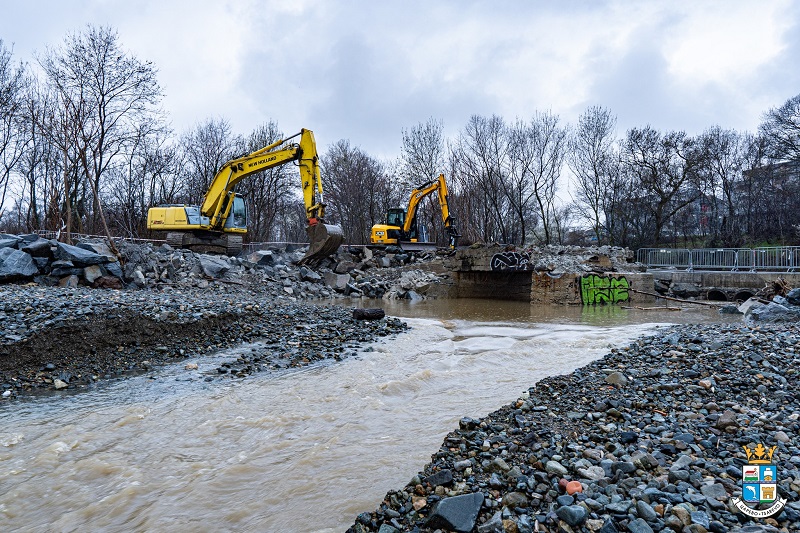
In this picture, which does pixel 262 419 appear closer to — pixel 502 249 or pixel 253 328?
pixel 253 328

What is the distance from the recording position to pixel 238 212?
837 inches

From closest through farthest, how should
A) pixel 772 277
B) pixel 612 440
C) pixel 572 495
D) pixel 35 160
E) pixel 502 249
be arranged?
pixel 572 495, pixel 612 440, pixel 772 277, pixel 502 249, pixel 35 160

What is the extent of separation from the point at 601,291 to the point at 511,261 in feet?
13.0

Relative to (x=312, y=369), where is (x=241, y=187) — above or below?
above

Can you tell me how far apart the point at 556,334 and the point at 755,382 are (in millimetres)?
5305

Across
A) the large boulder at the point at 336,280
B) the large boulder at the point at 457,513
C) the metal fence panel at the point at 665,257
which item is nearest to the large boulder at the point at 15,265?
the large boulder at the point at 336,280

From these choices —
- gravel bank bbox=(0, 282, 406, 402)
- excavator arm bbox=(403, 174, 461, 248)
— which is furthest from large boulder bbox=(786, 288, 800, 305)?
excavator arm bbox=(403, 174, 461, 248)

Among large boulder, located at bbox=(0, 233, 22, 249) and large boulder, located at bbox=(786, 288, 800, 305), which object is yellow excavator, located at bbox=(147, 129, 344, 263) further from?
large boulder, located at bbox=(786, 288, 800, 305)

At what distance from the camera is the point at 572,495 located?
2646 millimetres

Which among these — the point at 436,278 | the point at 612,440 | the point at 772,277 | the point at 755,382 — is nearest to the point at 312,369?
the point at 612,440

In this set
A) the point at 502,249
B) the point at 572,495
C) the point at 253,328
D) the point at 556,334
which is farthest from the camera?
the point at 502,249

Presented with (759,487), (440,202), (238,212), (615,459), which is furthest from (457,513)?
(440,202)

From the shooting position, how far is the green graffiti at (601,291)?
19.9 meters

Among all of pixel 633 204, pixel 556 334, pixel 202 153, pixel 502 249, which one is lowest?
pixel 556 334
